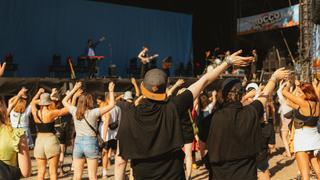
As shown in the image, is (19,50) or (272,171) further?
(19,50)

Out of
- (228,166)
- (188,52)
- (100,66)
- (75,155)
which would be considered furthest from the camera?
(188,52)

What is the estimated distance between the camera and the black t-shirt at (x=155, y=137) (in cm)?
292

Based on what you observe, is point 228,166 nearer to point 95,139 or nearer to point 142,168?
point 142,168

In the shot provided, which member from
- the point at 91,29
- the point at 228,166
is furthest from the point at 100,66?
the point at 228,166

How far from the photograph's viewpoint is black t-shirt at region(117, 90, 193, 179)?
9.57 feet

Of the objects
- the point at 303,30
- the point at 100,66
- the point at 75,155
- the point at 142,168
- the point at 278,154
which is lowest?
the point at 278,154

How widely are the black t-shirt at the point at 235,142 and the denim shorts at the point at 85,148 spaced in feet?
8.84

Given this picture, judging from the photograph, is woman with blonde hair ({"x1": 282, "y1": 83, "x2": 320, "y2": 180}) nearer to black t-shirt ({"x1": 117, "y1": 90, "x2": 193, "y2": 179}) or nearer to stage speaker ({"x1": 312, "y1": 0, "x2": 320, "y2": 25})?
black t-shirt ({"x1": 117, "y1": 90, "x2": 193, "y2": 179})

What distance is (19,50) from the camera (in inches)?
698

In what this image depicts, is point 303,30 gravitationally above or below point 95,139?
above

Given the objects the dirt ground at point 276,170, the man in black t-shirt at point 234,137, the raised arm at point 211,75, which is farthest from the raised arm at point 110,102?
the dirt ground at point 276,170

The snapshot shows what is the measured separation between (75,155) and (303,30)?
13741 millimetres

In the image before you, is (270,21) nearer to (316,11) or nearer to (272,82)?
(316,11)

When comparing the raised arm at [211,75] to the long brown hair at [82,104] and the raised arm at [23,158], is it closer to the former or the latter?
the raised arm at [23,158]
